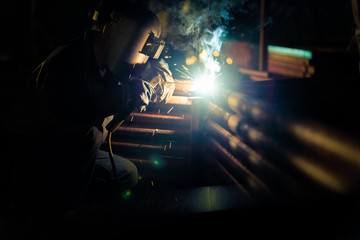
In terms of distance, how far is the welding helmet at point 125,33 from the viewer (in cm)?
273

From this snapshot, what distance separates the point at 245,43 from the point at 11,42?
32.2 feet

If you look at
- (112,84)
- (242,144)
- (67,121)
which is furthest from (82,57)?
(242,144)

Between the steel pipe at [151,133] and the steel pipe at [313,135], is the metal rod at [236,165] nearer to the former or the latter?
the steel pipe at [151,133]

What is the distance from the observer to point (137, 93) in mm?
2871

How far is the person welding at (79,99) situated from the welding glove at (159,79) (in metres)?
0.24

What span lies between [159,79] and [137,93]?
50cm

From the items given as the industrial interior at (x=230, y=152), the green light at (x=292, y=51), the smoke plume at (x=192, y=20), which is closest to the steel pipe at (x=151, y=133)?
the industrial interior at (x=230, y=152)

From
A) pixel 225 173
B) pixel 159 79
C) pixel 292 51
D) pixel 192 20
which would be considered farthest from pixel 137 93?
pixel 292 51

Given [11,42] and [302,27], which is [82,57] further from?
[302,27]

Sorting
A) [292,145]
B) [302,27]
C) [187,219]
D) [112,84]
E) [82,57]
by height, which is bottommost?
[187,219]

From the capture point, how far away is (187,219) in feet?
8.03

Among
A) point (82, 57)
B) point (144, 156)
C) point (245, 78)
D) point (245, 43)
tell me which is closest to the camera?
point (82, 57)

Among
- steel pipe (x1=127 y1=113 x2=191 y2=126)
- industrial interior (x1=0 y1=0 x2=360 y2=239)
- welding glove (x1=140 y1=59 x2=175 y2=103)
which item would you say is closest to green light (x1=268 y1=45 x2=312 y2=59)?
industrial interior (x1=0 y1=0 x2=360 y2=239)

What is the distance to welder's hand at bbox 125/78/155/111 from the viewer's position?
2.84 m
